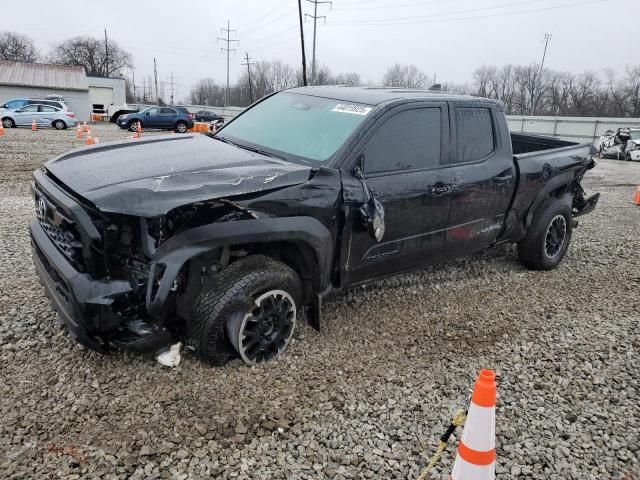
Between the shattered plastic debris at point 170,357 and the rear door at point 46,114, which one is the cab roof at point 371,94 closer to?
the shattered plastic debris at point 170,357

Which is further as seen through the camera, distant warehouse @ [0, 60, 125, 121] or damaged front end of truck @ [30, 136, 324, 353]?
distant warehouse @ [0, 60, 125, 121]

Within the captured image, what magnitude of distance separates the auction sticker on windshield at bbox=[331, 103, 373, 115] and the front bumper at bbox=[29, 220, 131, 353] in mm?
2011

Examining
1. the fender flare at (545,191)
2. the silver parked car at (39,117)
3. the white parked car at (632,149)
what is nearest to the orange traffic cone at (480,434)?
the fender flare at (545,191)

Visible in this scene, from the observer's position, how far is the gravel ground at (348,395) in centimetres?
253

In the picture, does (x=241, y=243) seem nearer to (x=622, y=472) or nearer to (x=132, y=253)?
(x=132, y=253)

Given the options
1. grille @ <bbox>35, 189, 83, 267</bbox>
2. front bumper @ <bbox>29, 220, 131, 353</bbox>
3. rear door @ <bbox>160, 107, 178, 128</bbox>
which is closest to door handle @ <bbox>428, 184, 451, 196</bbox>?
front bumper @ <bbox>29, 220, 131, 353</bbox>

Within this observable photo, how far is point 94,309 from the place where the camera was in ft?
9.01

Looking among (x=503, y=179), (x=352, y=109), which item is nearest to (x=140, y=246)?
(x=352, y=109)

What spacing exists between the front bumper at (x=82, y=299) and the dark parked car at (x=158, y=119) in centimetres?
2478

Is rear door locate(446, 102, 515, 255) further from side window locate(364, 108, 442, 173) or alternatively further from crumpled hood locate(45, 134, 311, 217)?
crumpled hood locate(45, 134, 311, 217)

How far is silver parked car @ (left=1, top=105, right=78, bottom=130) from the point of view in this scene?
23411 mm

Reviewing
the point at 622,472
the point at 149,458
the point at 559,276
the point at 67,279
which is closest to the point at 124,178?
the point at 67,279

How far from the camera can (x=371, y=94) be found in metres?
4.05

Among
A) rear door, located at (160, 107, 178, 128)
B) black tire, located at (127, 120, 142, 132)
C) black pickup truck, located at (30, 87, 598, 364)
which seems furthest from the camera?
rear door, located at (160, 107, 178, 128)
